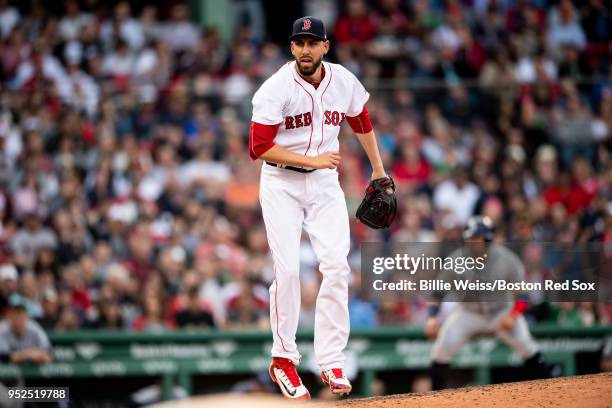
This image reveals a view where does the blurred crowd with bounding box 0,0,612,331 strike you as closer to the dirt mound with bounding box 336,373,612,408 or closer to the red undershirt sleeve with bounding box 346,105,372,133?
the dirt mound with bounding box 336,373,612,408

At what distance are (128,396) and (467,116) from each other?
16.8 feet

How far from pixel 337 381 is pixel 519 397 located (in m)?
1.24

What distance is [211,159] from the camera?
12.9m

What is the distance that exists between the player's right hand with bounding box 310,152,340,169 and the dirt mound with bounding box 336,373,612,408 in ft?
5.29

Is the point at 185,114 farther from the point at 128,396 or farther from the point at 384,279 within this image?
the point at 384,279

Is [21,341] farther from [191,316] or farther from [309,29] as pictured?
[309,29]

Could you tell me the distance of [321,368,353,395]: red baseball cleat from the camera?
23.0ft

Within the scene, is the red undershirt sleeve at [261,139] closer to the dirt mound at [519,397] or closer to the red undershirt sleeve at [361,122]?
the red undershirt sleeve at [361,122]

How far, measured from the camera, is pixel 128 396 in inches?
453

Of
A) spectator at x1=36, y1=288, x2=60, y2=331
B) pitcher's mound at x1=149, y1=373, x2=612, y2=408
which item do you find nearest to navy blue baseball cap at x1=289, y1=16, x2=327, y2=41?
pitcher's mound at x1=149, y1=373, x2=612, y2=408

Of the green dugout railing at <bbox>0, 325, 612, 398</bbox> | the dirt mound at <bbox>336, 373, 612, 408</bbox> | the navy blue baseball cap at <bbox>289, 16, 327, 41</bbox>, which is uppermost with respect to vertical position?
the navy blue baseball cap at <bbox>289, 16, 327, 41</bbox>

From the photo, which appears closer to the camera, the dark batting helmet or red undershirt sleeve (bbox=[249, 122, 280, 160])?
red undershirt sleeve (bbox=[249, 122, 280, 160])

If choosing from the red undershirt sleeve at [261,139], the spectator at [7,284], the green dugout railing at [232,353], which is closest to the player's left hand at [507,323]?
the green dugout railing at [232,353]

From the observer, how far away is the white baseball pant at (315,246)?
7.08 meters
